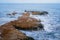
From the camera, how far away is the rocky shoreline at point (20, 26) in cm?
159

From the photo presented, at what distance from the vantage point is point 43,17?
5.66ft

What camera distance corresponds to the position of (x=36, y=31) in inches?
65.0

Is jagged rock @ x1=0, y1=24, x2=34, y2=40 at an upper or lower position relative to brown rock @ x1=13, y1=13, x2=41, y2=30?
lower

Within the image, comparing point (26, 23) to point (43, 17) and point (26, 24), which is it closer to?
point (26, 24)

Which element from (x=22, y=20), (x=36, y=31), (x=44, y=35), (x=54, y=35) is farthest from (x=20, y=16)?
(x=54, y=35)

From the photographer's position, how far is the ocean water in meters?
1.64

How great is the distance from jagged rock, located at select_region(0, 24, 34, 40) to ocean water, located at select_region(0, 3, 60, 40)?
0.06 m

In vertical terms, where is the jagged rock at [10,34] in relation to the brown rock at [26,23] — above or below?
below

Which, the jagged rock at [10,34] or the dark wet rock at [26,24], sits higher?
the dark wet rock at [26,24]

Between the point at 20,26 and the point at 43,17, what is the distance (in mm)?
342

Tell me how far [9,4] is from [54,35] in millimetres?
748

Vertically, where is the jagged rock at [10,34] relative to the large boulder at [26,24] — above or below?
below

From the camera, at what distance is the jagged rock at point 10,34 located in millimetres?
1579

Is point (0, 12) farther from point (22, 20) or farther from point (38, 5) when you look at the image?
point (38, 5)
